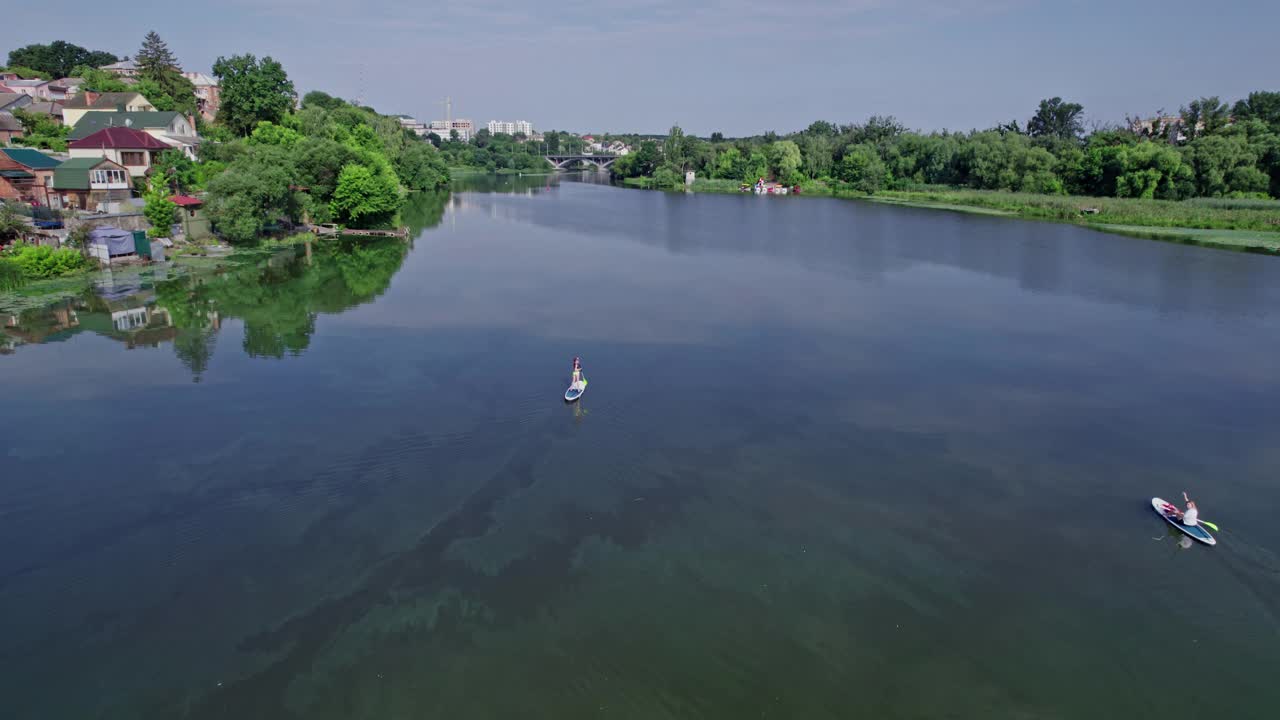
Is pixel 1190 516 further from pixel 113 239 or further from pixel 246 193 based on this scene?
pixel 246 193

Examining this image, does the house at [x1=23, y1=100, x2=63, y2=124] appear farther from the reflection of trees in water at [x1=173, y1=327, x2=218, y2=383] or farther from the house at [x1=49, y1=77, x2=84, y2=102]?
the reflection of trees in water at [x1=173, y1=327, x2=218, y2=383]

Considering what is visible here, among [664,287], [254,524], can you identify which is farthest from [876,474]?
[664,287]

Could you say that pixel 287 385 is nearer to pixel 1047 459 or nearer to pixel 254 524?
pixel 254 524

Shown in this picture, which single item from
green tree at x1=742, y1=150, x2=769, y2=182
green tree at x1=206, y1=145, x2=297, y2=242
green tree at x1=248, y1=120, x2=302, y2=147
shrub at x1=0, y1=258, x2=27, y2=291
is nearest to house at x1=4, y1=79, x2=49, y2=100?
green tree at x1=248, y1=120, x2=302, y2=147

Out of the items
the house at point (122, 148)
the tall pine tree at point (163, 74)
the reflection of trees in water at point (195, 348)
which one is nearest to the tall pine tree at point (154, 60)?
the tall pine tree at point (163, 74)

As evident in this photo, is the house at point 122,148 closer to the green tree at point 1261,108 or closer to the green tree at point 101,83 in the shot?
the green tree at point 101,83

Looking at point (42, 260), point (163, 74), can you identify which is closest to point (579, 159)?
point (163, 74)

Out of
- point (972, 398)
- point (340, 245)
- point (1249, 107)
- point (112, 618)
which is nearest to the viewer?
point (112, 618)
